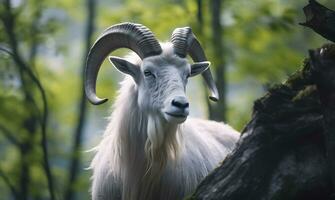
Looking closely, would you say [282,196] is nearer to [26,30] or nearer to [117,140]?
[117,140]

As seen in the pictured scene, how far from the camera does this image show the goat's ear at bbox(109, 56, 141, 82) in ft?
38.3

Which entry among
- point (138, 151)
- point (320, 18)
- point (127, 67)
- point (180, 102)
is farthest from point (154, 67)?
point (320, 18)

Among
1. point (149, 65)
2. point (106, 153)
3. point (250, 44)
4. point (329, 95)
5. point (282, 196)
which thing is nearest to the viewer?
point (329, 95)

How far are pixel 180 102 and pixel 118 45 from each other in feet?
7.61

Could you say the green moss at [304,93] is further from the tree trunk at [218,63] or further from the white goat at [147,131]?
the tree trunk at [218,63]

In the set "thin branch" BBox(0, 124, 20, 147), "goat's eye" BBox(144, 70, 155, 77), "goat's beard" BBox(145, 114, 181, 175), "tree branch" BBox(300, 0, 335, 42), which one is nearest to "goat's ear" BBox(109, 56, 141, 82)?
"goat's eye" BBox(144, 70, 155, 77)

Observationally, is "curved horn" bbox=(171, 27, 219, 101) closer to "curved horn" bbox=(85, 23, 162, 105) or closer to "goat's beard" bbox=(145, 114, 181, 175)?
"curved horn" bbox=(85, 23, 162, 105)

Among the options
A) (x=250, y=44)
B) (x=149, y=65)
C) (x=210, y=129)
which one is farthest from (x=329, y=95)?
(x=250, y=44)

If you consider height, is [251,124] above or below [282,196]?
above

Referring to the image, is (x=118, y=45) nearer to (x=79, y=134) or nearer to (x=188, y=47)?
(x=188, y=47)

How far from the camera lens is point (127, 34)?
39.2 feet

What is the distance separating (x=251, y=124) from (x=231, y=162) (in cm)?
48

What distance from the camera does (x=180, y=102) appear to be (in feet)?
33.8

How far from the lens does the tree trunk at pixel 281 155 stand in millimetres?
8867
